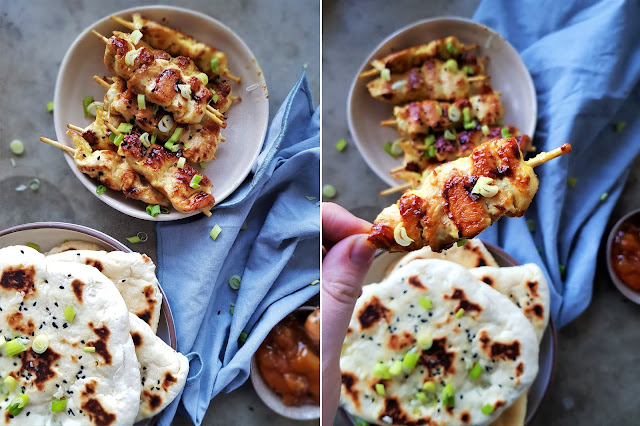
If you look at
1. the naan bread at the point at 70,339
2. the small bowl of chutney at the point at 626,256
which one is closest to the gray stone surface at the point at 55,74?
the naan bread at the point at 70,339

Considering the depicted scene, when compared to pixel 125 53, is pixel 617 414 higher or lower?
lower

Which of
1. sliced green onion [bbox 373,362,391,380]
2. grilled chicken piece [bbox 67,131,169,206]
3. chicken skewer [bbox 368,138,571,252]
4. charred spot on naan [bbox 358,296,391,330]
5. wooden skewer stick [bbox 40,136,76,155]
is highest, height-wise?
chicken skewer [bbox 368,138,571,252]

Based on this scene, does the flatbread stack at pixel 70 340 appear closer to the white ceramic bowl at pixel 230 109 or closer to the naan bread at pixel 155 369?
the naan bread at pixel 155 369

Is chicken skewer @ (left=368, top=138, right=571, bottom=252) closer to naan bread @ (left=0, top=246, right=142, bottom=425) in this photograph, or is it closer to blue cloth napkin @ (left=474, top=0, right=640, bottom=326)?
naan bread @ (left=0, top=246, right=142, bottom=425)

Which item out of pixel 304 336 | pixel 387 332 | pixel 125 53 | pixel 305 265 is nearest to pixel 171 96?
pixel 125 53

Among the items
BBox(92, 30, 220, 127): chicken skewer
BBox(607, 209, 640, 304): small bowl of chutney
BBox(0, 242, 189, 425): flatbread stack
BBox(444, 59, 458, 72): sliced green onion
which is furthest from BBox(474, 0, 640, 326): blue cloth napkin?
BBox(0, 242, 189, 425): flatbread stack

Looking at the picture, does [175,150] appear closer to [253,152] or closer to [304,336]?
[253,152]

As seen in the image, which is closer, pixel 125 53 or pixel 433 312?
pixel 125 53
